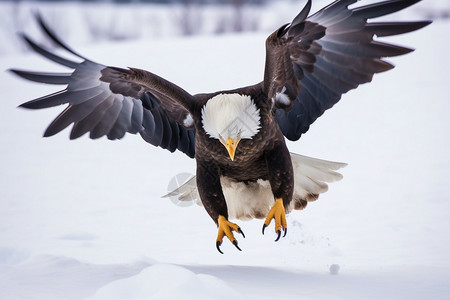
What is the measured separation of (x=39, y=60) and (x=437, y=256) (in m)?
9.49

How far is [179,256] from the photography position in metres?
4.51

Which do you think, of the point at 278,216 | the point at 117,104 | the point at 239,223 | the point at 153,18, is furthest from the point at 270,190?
the point at 153,18

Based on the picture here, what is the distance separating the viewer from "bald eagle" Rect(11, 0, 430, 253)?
3.81 m

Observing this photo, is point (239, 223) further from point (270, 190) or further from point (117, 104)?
point (117, 104)

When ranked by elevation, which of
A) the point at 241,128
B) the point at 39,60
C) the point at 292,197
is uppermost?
the point at 39,60

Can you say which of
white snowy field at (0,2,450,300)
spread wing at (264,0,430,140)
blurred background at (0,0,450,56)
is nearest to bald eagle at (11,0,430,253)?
spread wing at (264,0,430,140)

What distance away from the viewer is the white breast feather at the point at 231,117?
3762 mm

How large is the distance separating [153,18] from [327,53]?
14402mm

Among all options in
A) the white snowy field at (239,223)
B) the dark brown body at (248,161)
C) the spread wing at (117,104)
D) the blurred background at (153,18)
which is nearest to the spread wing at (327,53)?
the dark brown body at (248,161)

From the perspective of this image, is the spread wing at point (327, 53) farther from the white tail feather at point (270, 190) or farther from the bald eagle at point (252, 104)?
the white tail feather at point (270, 190)

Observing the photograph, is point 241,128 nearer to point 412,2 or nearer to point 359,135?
point 412,2

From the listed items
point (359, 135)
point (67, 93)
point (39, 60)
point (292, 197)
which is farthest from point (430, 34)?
point (67, 93)

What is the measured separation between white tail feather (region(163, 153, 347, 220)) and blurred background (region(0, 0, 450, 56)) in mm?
9816

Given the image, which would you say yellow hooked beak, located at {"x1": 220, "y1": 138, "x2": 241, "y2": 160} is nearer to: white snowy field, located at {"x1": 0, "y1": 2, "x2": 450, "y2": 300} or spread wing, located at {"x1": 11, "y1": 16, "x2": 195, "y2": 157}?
spread wing, located at {"x1": 11, "y1": 16, "x2": 195, "y2": 157}
